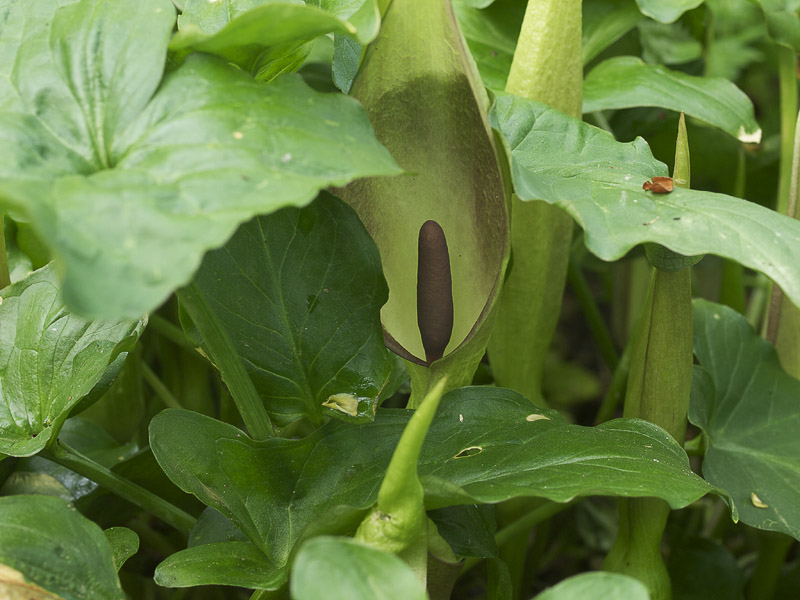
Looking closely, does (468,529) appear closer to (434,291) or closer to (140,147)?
(434,291)

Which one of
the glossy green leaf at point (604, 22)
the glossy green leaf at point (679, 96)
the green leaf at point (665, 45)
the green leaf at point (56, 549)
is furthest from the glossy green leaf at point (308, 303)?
the green leaf at point (665, 45)

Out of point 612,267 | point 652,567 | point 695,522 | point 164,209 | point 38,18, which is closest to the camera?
point 164,209

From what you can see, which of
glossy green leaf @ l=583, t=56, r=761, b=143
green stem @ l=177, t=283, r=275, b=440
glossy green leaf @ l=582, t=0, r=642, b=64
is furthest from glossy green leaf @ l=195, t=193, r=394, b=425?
glossy green leaf @ l=582, t=0, r=642, b=64

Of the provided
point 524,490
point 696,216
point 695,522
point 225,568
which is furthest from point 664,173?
point 695,522

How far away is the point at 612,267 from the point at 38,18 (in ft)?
2.44

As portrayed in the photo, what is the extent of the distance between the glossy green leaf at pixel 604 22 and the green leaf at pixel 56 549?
0.54 meters

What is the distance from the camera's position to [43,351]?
46cm

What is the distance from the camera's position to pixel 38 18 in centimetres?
38

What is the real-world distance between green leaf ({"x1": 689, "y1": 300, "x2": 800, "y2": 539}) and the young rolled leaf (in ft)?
0.58

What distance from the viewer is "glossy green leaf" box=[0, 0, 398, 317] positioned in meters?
0.26

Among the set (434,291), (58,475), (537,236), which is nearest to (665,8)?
(537,236)

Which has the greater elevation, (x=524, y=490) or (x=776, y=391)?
(x=524, y=490)

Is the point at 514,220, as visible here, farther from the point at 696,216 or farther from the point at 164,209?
the point at 164,209

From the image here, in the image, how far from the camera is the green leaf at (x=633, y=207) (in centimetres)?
36
